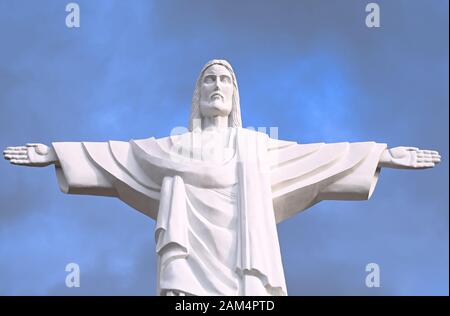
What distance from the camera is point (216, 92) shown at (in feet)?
55.1

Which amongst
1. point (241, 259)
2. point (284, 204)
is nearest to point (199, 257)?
point (241, 259)

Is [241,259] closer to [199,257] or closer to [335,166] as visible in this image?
[199,257]

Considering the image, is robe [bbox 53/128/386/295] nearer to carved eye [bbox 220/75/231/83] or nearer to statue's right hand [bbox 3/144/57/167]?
statue's right hand [bbox 3/144/57/167]

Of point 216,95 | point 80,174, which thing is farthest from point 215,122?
point 80,174

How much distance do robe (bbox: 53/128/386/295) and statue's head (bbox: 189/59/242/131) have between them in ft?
1.16

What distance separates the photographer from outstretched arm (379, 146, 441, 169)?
16531 millimetres

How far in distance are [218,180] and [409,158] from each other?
273 cm

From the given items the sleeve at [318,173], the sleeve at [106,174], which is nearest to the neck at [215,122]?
the sleeve at [318,173]

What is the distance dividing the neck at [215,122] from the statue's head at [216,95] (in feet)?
0.17

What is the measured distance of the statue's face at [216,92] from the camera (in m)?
16.7

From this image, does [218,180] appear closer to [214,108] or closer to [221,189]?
[221,189]

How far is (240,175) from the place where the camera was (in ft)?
51.3

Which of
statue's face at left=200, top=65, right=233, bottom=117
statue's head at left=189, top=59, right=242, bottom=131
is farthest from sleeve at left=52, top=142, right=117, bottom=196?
statue's face at left=200, top=65, right=233, bottom=117
